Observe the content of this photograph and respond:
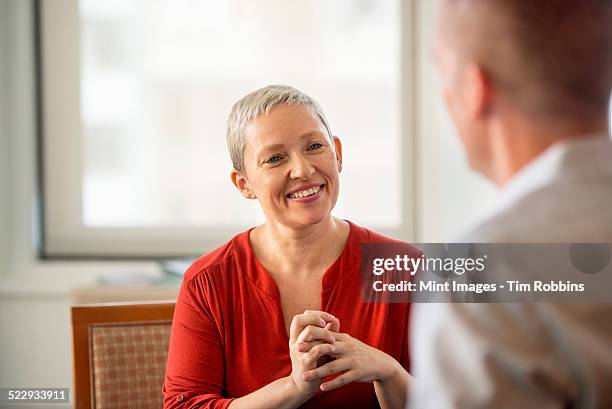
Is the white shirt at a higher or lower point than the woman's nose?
lower

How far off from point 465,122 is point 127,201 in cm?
192

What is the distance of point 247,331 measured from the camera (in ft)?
3.61

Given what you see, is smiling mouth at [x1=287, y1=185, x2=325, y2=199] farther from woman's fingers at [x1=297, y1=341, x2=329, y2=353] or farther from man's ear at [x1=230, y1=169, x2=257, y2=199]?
woman's fingers at [x1=297, y1=341, x2=329, y2=353]

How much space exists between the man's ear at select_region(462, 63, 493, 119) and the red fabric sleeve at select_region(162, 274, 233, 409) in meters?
0.65

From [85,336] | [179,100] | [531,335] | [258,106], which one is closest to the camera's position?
[531,335]

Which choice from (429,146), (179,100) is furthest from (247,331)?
(179,100)

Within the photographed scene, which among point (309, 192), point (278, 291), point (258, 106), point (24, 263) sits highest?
point (24, 263)

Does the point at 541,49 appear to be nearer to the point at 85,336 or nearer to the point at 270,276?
the point at 270,276

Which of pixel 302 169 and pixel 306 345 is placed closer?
pixel 306 345

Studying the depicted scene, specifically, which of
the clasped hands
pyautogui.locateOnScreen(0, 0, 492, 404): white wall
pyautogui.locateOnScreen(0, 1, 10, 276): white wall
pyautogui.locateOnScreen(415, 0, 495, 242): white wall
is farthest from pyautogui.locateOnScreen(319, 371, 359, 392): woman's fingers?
pyautogui.locateOnScreen(0, 1, 10, 276): white wall

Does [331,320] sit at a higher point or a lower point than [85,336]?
lower

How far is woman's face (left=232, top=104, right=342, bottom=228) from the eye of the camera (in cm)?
108

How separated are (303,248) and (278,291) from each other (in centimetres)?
8

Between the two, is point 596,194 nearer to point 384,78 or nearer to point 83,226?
point 384,78
